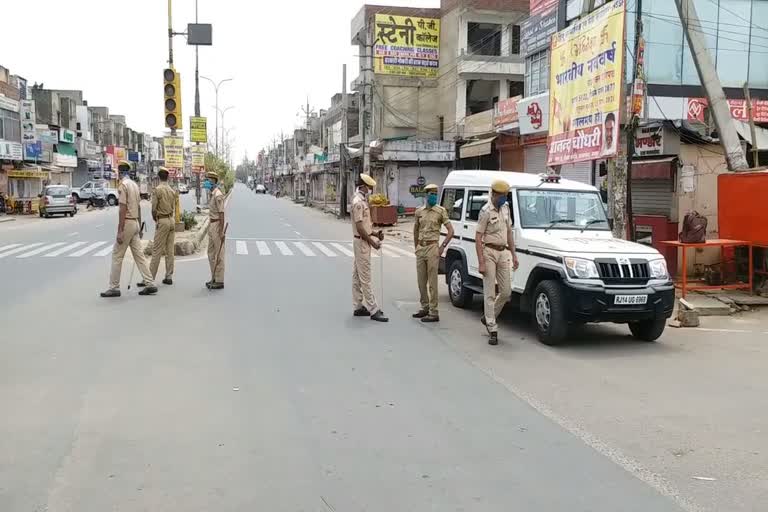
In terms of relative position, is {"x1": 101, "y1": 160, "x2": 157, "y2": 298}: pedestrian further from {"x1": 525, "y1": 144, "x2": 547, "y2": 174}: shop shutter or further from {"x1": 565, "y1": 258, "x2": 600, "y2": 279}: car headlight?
{"x1": 525, "y1": 144, "x2": 547, "y2": 174}: shop shutter

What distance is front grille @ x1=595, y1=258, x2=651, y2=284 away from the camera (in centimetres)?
797

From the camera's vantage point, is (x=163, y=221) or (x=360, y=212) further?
(x=163, y=221)

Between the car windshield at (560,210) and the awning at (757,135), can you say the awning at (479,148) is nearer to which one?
the awning at (757,135)

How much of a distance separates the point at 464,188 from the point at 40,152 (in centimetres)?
4625

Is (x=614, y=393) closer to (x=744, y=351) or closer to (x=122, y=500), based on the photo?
(x=744, y=351)

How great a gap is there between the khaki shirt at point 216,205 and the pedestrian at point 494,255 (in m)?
5.29

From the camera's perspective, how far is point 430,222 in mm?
9445

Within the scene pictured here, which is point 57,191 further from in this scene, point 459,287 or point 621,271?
point 621,271

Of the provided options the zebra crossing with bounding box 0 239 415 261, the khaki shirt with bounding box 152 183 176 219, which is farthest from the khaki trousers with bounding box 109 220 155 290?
the zebra crossing with bounding box 0 239 415 261

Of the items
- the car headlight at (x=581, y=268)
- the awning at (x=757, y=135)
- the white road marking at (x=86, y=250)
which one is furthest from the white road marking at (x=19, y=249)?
the awning at (x=757, y=135)

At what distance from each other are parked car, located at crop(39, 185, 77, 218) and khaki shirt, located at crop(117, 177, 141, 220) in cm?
3072

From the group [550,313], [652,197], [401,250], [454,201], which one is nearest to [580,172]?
[401,250]

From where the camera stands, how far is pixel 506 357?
7.59m

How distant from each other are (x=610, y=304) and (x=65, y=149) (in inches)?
2479
